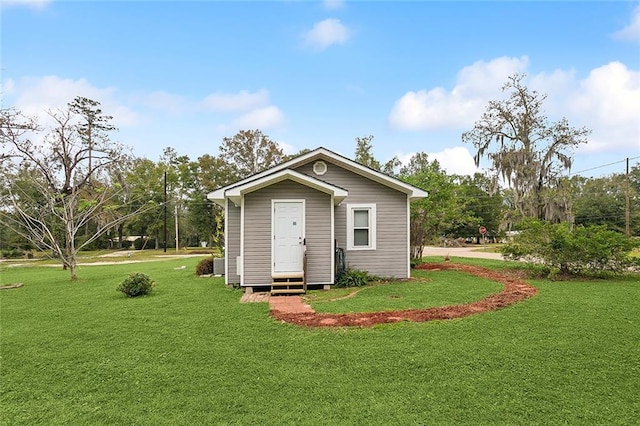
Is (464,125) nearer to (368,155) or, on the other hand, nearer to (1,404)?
(368,155)

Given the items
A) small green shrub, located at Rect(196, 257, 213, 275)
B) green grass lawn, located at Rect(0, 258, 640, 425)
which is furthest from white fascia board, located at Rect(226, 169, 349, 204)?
small green shrub, located at Rect(196, 257, 213, 275)

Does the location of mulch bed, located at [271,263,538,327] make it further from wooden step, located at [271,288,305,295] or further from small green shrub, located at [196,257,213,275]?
small green shrub, located at [196,257,213,275]

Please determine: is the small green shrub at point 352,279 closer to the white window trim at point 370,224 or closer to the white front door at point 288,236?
the white window trim at point 370,224

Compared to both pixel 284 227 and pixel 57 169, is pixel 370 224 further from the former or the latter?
pixel 57 169

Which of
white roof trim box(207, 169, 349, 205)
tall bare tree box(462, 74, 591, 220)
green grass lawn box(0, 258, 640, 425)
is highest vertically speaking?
tall bare tree box(462, 74, 591, 220)

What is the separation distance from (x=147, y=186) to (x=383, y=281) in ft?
109

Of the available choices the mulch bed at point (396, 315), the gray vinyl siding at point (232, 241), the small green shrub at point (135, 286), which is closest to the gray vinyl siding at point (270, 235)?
the gray vinyl siding at point (232, 241)

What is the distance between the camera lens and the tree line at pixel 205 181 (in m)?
13.7

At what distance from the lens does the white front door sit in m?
9.41

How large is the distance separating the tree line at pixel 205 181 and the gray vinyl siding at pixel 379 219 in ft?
10.9

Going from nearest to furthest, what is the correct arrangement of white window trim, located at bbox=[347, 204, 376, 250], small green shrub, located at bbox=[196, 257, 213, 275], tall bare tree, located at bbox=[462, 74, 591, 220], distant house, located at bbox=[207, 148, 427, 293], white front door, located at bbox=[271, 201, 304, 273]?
1. distant house, located at bbox=[207, 148, 427, 293]
2. white front door, located at bbox=[271, 201, 304, 273]
3. white window trim, located at bbox=[347, 204, 376, 250]
4. small green shrub, located at bbox=[196, 257, 213, 275]
5. tall bare tree, located at bbox=[462, 74, 591, 220]

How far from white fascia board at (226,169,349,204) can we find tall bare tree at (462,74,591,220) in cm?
1782

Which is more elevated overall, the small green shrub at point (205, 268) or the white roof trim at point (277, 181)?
the white roof trim at point (277, 181)

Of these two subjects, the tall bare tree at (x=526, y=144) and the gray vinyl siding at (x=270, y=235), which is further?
the tall bare tree at (x=526, y=144)
